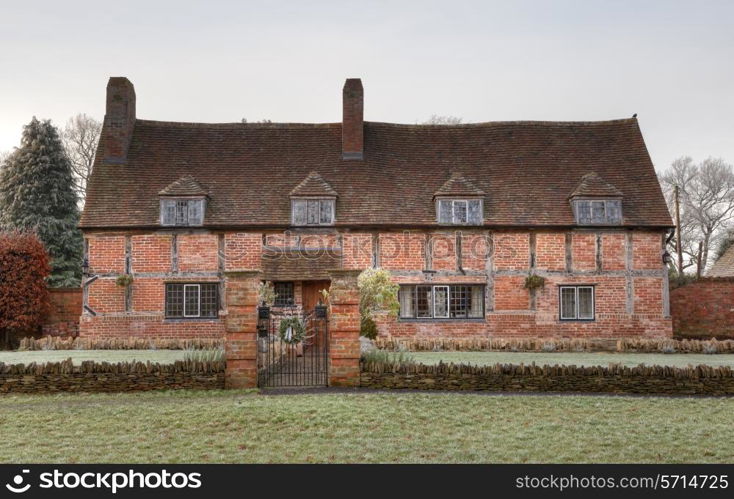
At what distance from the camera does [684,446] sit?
783 cm

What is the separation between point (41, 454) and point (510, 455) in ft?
17.3

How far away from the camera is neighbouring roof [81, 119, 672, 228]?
2173 centimetres

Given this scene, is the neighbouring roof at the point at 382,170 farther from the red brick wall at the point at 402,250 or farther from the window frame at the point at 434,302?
the window frame at the point at 434,302

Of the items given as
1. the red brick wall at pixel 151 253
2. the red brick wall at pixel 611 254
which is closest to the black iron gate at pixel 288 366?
the red brick wall at pixel 151 253

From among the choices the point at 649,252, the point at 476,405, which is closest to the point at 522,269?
the point at 649,252

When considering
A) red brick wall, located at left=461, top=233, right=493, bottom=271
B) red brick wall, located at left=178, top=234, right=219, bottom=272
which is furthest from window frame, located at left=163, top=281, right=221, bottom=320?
red brick wall, located at left=461, top=233, right=493, bottom=271

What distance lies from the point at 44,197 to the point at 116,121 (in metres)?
10.7

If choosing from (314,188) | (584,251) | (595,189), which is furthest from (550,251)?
(314,188)

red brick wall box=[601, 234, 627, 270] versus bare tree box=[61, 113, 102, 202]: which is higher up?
bare tree box=[61, 113, 102, 202]

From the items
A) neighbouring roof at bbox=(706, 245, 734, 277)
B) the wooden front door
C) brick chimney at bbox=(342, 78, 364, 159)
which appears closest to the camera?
the wooden front door

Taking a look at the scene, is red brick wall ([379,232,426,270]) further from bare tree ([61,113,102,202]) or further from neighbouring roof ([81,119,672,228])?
bare tree ([61,113,102,202])

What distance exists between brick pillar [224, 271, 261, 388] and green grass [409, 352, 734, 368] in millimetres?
4469

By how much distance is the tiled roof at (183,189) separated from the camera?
21.5 metres
